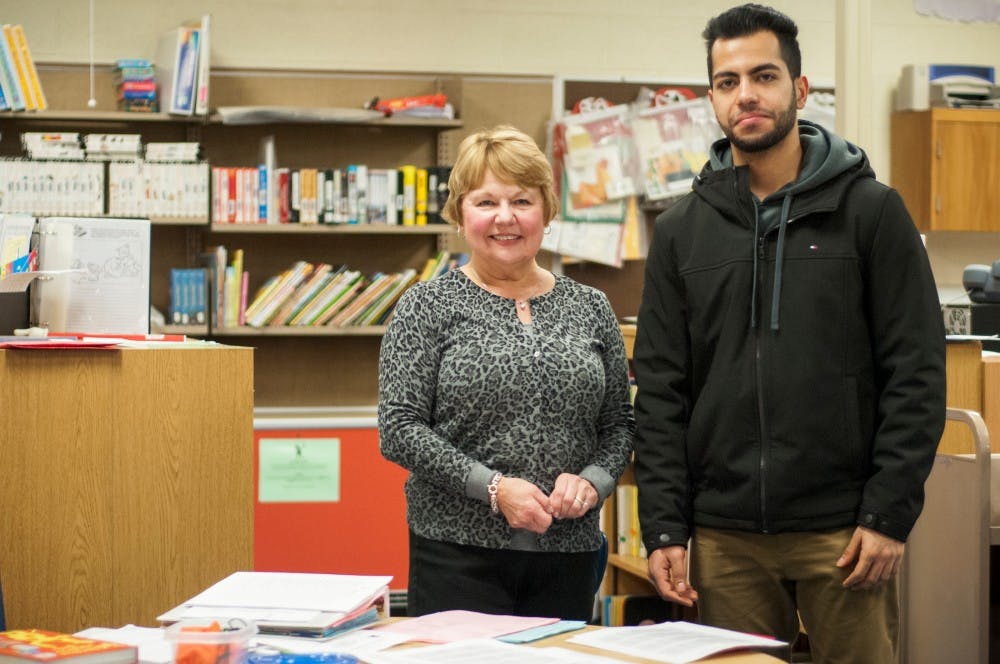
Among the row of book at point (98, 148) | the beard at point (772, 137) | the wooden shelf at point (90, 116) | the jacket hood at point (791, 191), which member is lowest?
the jacket hood at point (791, 191)

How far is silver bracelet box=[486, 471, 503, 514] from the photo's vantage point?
1.84 m

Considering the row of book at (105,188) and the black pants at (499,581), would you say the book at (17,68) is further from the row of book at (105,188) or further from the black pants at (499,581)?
the black pants at (499,581)

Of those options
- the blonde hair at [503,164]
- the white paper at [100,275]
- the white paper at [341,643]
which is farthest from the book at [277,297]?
the white paper at [341,643]

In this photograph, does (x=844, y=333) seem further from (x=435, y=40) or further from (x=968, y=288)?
(x=435, y=40)

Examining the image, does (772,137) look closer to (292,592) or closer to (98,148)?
(292,592)

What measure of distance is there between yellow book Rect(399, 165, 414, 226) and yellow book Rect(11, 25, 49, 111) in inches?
60.6

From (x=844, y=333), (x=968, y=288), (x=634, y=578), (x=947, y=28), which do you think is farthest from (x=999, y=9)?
(x=844, y=333)

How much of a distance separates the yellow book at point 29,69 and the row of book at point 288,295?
2.98 ft

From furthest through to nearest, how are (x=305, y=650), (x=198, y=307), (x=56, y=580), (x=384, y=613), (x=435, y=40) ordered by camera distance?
(x=435, y=40), (x=198, y=307), (x=56, y=580), (x=384, y=613), (x=305, y=650)

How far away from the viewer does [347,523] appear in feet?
14.5

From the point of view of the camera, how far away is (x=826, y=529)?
179cm

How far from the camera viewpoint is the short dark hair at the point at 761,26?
184cm

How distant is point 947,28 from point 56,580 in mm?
5392

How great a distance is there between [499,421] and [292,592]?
1.49ft
